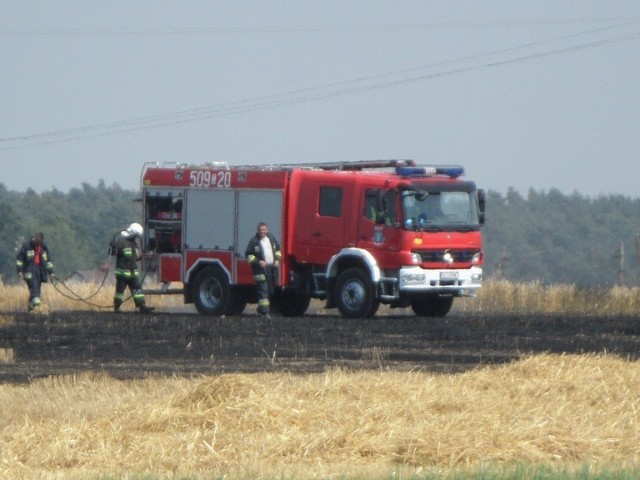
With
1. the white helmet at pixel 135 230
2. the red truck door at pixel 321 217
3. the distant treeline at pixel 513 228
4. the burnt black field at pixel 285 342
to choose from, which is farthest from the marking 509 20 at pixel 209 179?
the distant treeline at pixel 513 228

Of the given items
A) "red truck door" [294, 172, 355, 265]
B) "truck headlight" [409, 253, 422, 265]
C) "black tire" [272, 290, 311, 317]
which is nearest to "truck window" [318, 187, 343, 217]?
"red truck door" [294, 172, 355, 265]

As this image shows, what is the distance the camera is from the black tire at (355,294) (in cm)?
2589

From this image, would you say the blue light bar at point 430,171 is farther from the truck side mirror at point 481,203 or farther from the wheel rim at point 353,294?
the wheel rim at point 353,294

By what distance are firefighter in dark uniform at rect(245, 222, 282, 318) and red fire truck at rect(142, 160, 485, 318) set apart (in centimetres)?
41

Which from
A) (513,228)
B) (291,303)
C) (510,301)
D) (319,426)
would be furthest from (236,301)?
(513,228)

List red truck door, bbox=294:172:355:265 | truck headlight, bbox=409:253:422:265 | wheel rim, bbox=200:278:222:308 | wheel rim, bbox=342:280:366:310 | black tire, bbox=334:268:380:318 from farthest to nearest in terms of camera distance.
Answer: wheel rim, bbox=200:278:222:308
red truck door, bbox=294:172:355:265
wheel rim, bbox=342:280:366:310
black tire, bbox=334:268:380:318
truck headlight, bbox=409:253:422:265

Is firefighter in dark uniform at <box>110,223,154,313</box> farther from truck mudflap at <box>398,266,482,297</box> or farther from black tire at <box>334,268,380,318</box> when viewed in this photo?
truck mudflap at <box>398,266,482,297</box>

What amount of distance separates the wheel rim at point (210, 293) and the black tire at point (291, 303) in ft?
3.92

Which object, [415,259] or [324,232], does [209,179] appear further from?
[415,259]

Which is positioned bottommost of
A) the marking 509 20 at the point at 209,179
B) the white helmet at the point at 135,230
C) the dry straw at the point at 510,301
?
the dry straw at the point at 510,301

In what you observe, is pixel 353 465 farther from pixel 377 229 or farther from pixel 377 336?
pixel 377 229

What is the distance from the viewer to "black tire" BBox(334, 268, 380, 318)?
84.9ft

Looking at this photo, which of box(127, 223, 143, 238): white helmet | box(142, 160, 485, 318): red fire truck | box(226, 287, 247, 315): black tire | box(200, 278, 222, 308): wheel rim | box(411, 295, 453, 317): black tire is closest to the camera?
box(142, 160, 485, 318): red fire truck

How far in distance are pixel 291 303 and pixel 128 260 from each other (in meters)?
3.29
